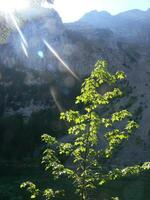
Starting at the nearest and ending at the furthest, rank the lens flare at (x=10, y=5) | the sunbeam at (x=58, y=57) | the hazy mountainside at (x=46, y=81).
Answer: the lens flare at (x=10, y=5) → the hazy mountainside at (x=46, y=81) → the sunbeam at (x=58, y=57)

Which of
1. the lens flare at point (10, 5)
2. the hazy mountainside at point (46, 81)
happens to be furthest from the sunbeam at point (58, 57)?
the lens flare at point (10, 5)

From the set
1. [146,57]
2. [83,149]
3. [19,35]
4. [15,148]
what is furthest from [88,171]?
[146,57]

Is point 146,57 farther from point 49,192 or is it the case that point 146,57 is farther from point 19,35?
point 49,192

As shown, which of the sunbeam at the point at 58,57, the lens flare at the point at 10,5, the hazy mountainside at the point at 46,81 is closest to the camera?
the lens flare at the point at 10,5

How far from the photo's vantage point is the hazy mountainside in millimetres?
129750

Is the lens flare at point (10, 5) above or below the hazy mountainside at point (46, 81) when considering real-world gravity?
above

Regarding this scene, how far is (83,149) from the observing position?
67.5ft

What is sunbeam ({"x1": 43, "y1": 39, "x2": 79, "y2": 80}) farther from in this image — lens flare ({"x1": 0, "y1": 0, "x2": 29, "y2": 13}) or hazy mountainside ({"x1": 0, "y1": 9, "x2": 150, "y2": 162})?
lens flare ({"x1": 0, "y1": 0, "x2": 29, "y2": 13})

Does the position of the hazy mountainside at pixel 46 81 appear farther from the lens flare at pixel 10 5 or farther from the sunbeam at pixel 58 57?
the lens flare at pixel 10 5

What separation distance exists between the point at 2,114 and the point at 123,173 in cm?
11581

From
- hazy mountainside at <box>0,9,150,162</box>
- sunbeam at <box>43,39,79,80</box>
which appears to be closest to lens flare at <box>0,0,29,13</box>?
hazy mountainside at <box>0,9,150,162</box>

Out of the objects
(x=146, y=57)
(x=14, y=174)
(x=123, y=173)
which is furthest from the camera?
(x=146, y=57)

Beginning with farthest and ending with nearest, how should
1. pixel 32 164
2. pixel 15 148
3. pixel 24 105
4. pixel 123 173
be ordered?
1. pixel 24 105
2. pixel 15 148
3. pixel 32 164
4. pixel 123 173

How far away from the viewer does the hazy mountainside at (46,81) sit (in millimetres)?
129750
